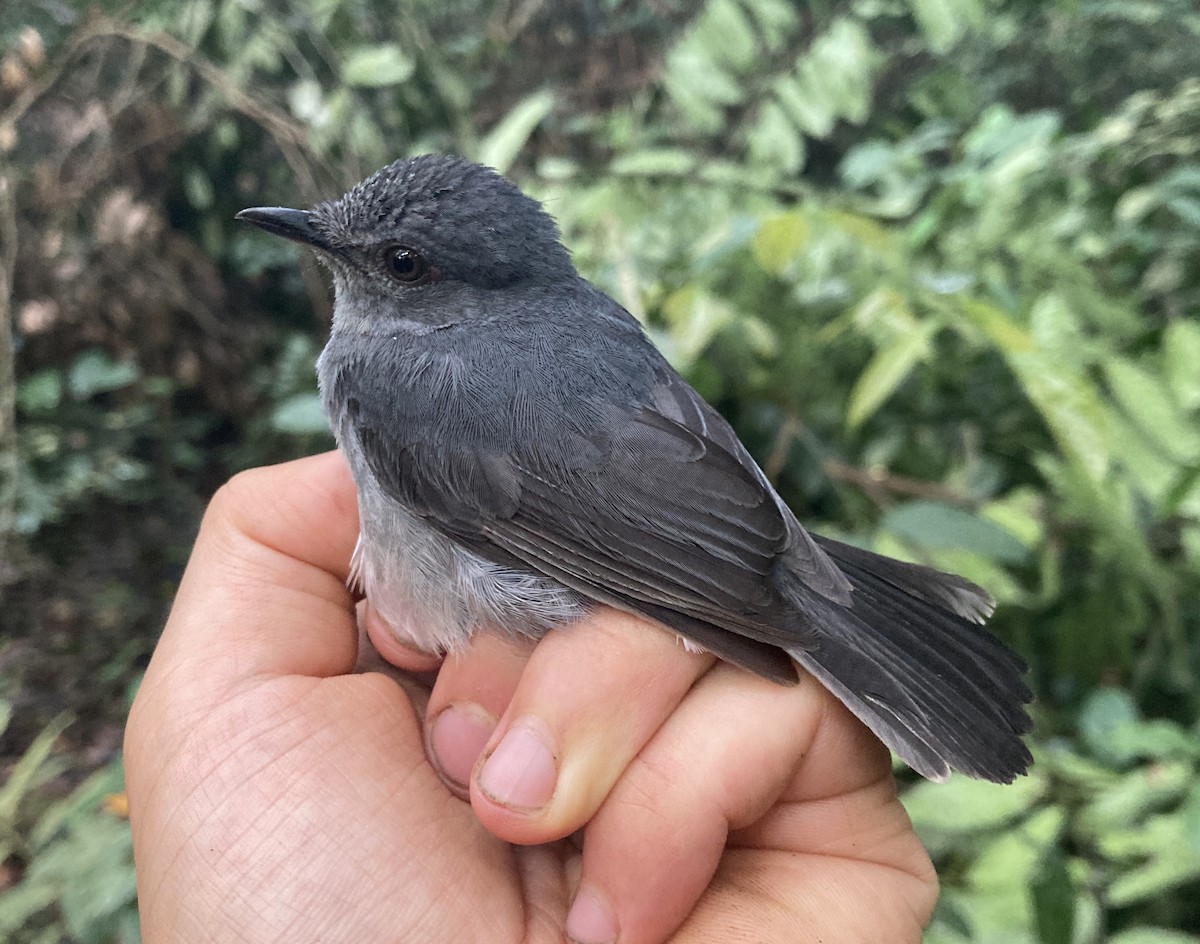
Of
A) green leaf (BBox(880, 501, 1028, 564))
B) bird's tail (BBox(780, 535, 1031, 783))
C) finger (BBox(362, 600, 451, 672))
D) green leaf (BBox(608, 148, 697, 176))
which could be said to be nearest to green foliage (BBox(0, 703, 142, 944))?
finger (BBox(362, 600, 451, 672))

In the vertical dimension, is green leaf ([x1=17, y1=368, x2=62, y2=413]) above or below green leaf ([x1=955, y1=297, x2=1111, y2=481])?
below

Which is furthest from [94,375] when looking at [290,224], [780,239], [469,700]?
[780,239]

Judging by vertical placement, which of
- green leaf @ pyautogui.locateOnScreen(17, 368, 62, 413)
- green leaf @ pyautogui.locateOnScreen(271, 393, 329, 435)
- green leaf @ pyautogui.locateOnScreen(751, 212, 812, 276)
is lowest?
green leaf @ pyautogui.locateOnScreen(17, 368, 62, 413)

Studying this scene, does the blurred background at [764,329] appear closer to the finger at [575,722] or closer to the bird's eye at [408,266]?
the bird's eye at [408,266]

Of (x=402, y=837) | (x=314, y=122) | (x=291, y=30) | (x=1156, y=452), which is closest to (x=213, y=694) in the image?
(x=402, y=837)

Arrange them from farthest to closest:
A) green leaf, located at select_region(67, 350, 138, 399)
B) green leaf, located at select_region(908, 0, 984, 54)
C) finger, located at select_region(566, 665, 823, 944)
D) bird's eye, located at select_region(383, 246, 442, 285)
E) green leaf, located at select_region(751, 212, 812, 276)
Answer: green leaf, located at select_region(67, 350, 138, 399)
green leaf, located at select_region(908, 0, 984, 54)
green leaf, located at select_region(751, 212, 812, 276)
bird's eye, located at select_region(383, 246, 442, 285)
finger, located at select_region(566, 665, 823, 944)

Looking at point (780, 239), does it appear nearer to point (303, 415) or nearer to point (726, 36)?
point (726, 36)

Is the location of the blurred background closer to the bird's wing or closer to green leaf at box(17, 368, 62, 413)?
green leaf at box(17, 368, 62, 413)
